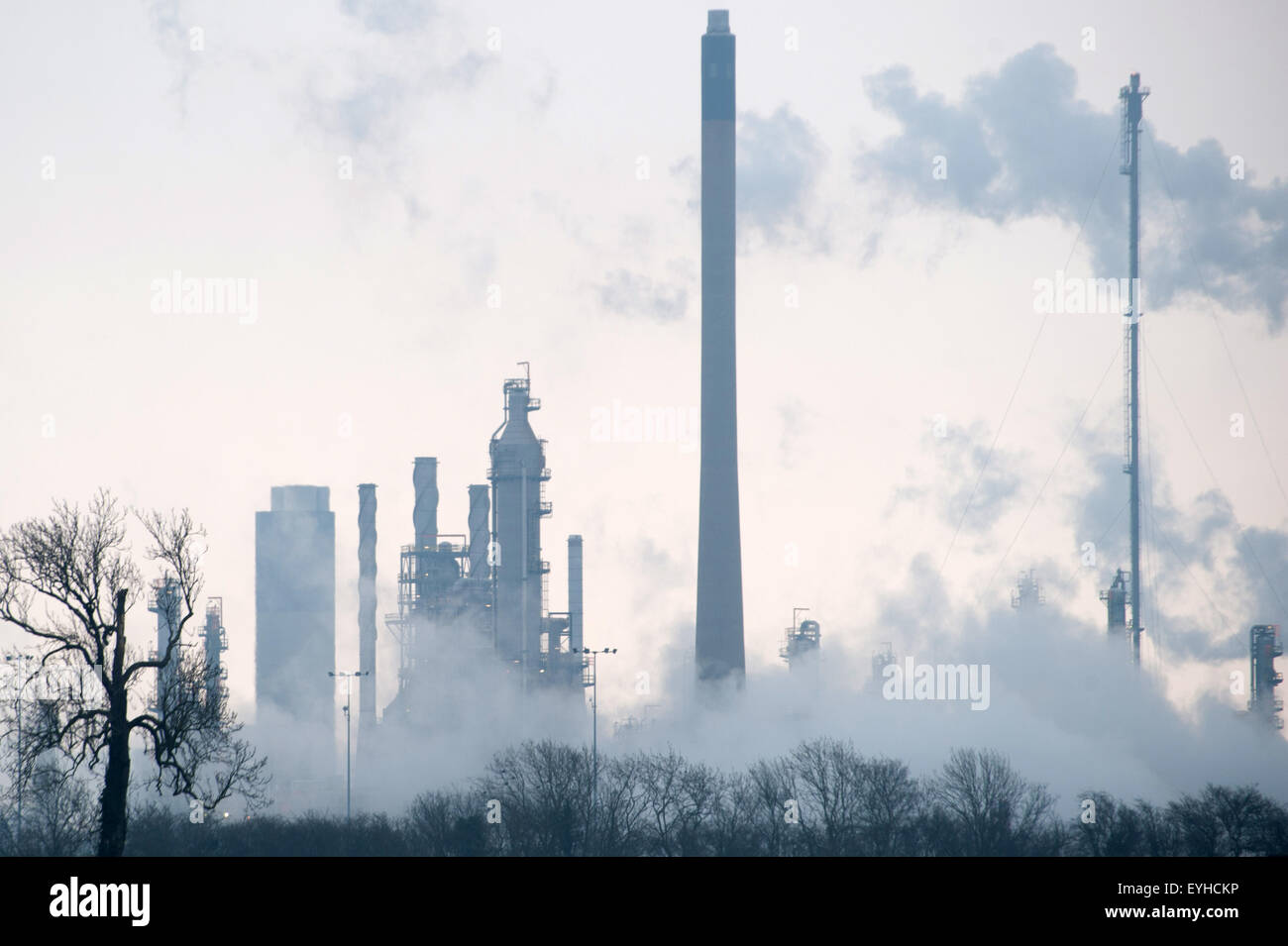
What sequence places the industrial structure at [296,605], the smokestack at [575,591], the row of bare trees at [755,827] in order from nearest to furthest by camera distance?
1. the row of bare trees at [755,827]
2. the smokestack at [575,591]
3. the industrial structure at [296,605]

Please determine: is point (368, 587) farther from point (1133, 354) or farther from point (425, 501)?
point (1133, 354)

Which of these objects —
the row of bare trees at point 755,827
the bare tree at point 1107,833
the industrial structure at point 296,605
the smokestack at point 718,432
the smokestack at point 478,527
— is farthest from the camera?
the industrial structure at point 296,605

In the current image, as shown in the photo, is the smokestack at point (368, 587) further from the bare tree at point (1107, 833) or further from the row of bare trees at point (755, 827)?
the bare tree at point (1107, 833)

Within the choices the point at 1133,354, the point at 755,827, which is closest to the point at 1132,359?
the point at 1133,354

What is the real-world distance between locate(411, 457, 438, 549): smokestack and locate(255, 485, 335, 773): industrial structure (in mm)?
27117

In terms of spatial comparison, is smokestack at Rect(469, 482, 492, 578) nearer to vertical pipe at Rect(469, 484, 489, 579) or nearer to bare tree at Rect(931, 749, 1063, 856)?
vertical pipe at Rect(469, 484, 489, 579)

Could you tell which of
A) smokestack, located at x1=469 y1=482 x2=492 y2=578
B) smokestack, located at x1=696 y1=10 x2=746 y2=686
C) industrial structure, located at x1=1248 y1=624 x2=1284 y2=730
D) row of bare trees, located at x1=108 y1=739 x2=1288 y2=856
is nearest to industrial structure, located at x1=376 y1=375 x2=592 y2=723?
smokestack, located at x1=469 y1=482 x2=492 y2=578

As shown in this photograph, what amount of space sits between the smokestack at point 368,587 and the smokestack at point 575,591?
14.1m

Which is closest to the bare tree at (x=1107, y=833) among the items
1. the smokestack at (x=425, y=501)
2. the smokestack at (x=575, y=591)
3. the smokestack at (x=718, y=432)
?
the smokestack at (x=718, y=432)

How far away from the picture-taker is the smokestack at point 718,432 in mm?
76062

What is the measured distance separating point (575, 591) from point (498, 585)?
6301 mm

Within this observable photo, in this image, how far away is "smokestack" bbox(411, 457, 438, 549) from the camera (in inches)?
3346

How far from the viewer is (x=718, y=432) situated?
250 ft
